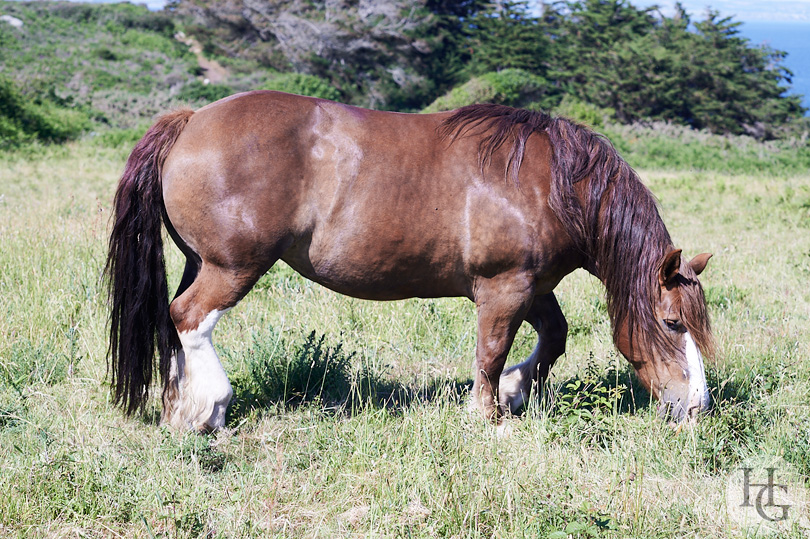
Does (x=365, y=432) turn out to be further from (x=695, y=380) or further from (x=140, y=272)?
(x=695, y=380)

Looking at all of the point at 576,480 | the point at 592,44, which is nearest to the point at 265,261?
the point at 576,480

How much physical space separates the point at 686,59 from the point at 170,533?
2805cm

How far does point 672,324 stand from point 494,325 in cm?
91

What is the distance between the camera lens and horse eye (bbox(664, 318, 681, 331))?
3.46 meters

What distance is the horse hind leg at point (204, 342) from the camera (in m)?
3.30

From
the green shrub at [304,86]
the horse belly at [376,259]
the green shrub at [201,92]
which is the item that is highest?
the horse belly at [376,259]

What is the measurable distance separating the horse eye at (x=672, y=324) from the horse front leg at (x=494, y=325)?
0.70m

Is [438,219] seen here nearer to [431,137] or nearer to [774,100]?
[431,137]

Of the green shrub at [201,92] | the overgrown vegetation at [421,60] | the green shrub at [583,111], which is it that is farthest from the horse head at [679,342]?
the green shrub at [201,92]

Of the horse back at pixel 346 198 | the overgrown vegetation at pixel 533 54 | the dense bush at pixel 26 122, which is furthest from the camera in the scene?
the overgrown vegetation at pixel 533 54

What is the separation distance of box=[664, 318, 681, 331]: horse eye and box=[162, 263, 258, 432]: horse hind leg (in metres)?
2.08

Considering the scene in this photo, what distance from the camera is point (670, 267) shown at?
3.36 m

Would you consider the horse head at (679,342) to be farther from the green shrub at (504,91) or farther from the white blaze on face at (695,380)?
the green shrub at (504,91)

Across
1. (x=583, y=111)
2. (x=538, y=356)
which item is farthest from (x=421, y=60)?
(x=538, y=356)
